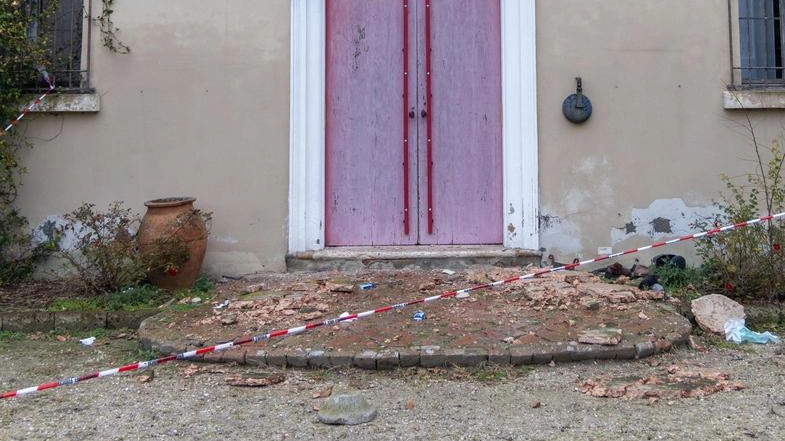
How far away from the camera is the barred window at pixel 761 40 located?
5.97 metres

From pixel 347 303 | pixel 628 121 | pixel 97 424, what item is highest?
pixel 628 121

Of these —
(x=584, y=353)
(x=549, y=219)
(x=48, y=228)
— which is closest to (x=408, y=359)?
(x=584, y=353)

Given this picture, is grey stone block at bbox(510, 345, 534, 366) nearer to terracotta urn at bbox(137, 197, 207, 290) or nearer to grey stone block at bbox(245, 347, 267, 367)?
grey stone block at bbox(245, 347, 267, 367)

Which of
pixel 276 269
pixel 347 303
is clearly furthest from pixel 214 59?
pixel 347 303

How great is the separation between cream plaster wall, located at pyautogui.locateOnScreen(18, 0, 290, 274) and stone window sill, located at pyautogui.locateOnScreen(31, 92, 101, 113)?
0.09m

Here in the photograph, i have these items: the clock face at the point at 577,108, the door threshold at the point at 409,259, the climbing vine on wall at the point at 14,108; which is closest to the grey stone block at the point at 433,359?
the door threshold at the point at 409,259

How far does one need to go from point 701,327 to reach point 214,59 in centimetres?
446

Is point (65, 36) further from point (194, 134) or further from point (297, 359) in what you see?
point (297, 359)

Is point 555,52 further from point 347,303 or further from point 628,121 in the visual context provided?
point 347,303

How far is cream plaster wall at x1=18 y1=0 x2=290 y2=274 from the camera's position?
5.84 m

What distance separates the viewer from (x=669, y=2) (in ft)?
19.2

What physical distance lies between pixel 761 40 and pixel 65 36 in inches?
248

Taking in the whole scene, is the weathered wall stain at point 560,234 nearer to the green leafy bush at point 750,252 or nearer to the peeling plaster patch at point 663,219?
the peeling plaster patch at point 663,219

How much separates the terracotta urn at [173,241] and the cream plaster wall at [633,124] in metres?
2.95
